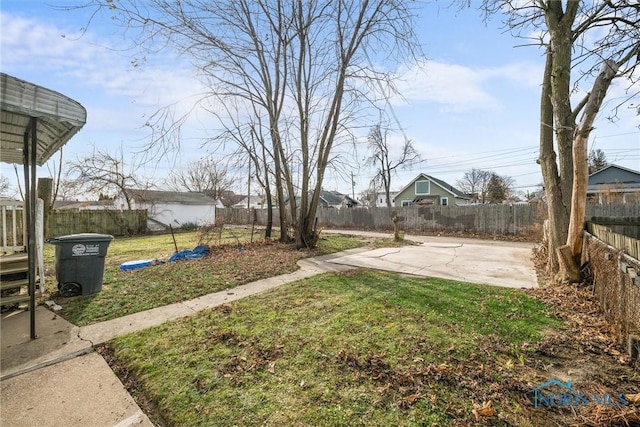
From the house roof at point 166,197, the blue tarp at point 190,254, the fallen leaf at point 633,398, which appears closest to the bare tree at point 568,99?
the fallen leaf at point 633,398

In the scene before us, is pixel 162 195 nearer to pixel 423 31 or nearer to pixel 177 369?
pixel 423 31

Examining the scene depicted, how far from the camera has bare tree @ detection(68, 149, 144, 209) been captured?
17656mm

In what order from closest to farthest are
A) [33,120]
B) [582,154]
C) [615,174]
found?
[33,120]
[582,154]
[615,174]

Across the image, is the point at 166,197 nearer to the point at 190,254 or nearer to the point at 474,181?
the point at 190,254

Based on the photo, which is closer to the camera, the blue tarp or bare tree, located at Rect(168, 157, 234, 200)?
the blue tarp

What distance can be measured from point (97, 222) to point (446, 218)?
63.0ft

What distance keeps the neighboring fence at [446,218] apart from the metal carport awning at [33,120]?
699cm

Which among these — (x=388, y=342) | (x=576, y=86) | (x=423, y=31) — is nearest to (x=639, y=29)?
(x=576, y=86)

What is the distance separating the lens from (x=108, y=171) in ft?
59.9

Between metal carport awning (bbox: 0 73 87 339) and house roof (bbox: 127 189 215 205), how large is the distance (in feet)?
58.0

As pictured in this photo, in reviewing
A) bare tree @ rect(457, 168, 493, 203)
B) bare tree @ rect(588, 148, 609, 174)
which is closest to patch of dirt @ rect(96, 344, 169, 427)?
bare tree @ rect(588, 148, 609, 174)

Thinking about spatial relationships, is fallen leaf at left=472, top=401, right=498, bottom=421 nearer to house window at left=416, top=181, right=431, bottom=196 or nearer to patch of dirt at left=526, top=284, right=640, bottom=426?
patch of dirt at left=526, top=284, right=640, bottom=426

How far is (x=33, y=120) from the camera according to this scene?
3084 millimetres

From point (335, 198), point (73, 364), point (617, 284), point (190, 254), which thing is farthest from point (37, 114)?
point (335, 198)
